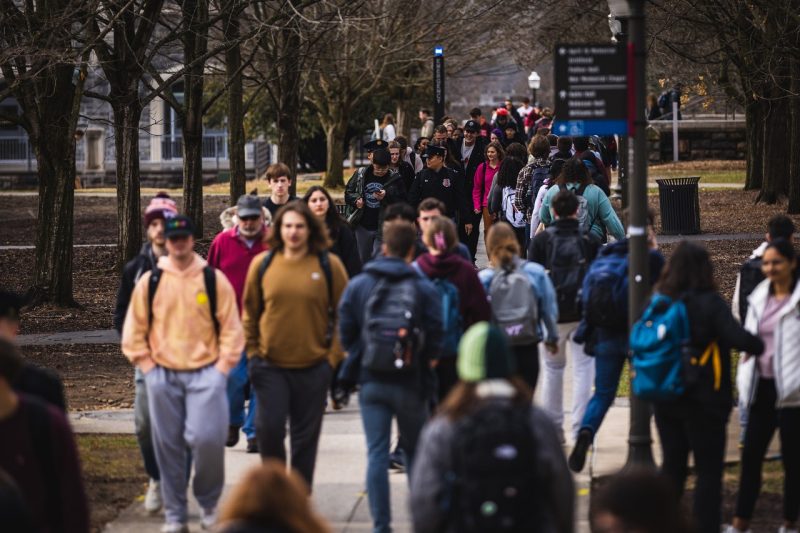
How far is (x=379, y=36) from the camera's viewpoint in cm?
3425

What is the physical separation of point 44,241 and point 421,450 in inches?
513

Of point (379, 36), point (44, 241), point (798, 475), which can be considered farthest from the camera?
point (379, 36)

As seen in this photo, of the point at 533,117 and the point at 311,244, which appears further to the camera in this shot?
the point at 533,117

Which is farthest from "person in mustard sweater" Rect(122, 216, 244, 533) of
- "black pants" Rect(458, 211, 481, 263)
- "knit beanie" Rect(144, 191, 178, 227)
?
"black pants" Rect(458, 211, 481, 263)

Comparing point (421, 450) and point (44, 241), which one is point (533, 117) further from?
point (421, 450)

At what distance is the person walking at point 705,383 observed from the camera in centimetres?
736

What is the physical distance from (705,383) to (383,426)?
65.1 inches

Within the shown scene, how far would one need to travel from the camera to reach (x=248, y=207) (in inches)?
388

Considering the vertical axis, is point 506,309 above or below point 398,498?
above

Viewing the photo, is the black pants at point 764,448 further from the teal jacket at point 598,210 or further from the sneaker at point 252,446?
the teal jacket at point 598,210

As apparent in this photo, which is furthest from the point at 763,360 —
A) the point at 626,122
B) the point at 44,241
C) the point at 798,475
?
the point at 44,241

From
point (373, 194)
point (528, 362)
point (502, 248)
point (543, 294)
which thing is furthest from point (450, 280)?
point (373, 194)

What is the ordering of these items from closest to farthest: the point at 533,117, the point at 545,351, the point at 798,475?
the point at 798,475, the point at 545,351, the point at 533,117

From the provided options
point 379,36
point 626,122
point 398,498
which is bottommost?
point 398,498
